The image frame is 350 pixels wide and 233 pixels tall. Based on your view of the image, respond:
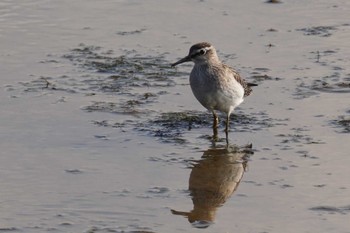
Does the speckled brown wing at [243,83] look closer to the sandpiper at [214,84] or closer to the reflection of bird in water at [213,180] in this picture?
the sandpiper at [214,84]

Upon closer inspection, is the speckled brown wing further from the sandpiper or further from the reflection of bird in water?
the reflection of bird in water

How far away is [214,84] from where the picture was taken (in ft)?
40.4

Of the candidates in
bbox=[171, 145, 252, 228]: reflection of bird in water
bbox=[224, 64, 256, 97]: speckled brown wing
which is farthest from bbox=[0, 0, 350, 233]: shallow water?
bbox=[224, 64, 256, 97]: speckled brown wing

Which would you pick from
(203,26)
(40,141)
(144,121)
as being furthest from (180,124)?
(203,26)

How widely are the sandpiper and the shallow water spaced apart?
0.91ft

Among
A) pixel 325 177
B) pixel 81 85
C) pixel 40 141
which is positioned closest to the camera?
pixel 325 177

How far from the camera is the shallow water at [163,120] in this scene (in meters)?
9.70

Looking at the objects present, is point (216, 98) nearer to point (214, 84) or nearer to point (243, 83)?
point (214, 84)

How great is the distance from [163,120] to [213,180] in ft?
5.90

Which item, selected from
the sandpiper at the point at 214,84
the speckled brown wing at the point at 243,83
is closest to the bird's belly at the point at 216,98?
the sandpiper at the point at 214,84

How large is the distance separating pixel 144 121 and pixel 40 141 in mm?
1363

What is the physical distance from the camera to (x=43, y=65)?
1434cm

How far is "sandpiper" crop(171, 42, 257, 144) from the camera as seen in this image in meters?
12.3

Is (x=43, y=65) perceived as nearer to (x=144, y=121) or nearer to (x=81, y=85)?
(x=81, y=85)
